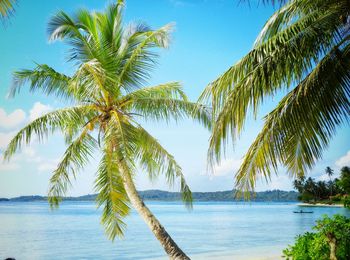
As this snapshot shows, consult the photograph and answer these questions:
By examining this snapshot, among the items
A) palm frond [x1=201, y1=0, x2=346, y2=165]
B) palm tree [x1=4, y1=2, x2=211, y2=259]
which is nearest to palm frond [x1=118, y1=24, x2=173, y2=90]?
palm tree [x1=4, y1=2, x2=211, y2=259]

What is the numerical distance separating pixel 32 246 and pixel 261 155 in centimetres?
2642

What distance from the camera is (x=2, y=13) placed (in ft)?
13.3

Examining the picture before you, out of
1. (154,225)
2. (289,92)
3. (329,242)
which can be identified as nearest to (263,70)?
(289,92)

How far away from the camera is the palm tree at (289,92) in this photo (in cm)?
516

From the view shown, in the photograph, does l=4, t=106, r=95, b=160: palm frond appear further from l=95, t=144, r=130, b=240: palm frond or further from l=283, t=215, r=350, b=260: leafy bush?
l=283, t=215, r=350, b=260: leafy bush

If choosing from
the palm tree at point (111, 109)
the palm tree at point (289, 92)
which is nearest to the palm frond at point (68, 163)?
the palm tree at point (111, 109)

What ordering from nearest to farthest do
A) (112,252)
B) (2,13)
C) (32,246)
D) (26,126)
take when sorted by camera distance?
(2,13)
(26,126)
(112,252)
(32,246)

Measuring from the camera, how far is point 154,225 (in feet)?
28.1

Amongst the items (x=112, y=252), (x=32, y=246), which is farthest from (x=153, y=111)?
(x=32, y=246)

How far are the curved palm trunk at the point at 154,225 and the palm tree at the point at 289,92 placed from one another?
150 inches

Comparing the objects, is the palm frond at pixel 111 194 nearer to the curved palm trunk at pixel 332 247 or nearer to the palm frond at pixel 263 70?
the palm frond at pixel 263 70

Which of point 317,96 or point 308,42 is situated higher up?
point 308,42

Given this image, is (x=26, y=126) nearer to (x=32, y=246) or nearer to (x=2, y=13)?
(x=2, y=13)

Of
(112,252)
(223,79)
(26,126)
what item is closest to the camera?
(223,79)
